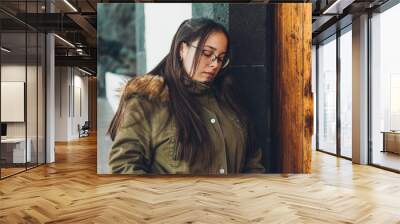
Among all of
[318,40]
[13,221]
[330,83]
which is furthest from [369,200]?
[318,40]

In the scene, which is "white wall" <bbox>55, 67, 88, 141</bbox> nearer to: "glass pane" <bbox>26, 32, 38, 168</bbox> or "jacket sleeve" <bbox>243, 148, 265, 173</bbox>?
"glass pane" <bbox>26, 32, 38, 168</bbox>

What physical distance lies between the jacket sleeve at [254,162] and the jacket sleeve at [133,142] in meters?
1.64

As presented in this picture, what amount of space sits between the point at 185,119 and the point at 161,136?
485 mm

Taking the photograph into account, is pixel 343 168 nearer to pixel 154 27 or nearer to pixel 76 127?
pixel 154 27

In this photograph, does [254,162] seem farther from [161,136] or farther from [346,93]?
[346,93]

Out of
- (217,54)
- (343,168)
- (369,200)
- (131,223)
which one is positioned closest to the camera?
(131,223)

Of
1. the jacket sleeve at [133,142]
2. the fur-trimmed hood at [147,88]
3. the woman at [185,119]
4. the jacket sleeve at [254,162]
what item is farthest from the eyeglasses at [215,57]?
the jacket sleeve at [254,162]

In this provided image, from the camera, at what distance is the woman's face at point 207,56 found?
6.20m

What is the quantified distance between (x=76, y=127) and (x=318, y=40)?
11530 mm

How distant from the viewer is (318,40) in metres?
10.5

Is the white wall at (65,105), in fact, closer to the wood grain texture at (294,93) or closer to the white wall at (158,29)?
the white wall at (158,29)

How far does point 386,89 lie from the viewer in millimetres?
7496

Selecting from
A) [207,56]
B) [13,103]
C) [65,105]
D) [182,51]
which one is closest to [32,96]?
[13,103]

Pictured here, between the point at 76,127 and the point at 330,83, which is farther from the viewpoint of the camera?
the point at 76,127
